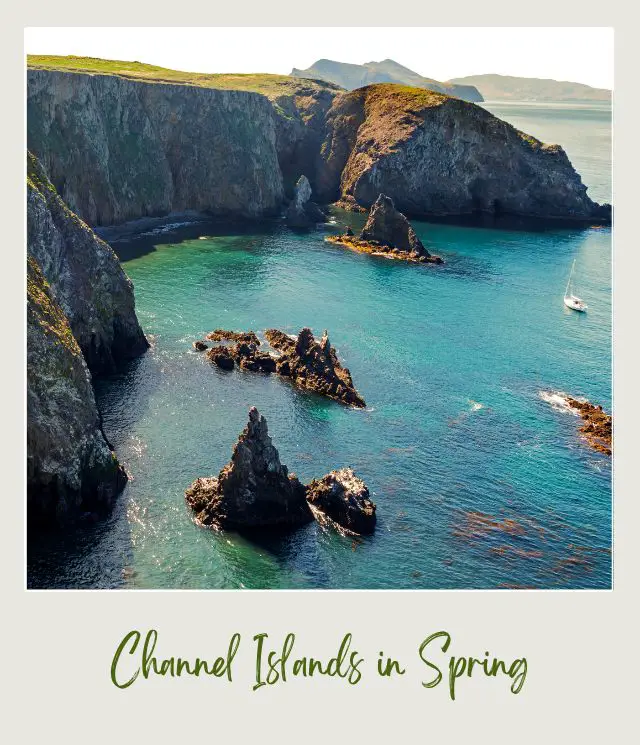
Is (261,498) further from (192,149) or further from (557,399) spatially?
(192,149)

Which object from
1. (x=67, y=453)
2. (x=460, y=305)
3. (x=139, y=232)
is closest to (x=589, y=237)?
(x=460, y=305)

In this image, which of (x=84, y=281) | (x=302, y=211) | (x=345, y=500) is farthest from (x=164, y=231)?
(x=345, y=500)

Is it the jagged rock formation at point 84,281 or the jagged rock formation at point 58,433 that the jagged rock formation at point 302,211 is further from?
the jagged rock formation at point 58,433

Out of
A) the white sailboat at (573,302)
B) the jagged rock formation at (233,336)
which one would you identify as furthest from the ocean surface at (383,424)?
the jagged rock formation at (233,336)

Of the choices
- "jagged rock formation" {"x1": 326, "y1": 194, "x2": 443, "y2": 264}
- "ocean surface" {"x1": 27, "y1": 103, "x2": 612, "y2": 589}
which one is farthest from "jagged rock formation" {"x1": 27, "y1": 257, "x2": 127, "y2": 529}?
"jagged rock formation" {"x1": 326, "y1": 194, "x2": 443, "y2": 264}

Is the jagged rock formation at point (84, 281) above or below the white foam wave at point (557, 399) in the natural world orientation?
above

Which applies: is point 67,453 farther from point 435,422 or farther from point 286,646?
point 435,422
